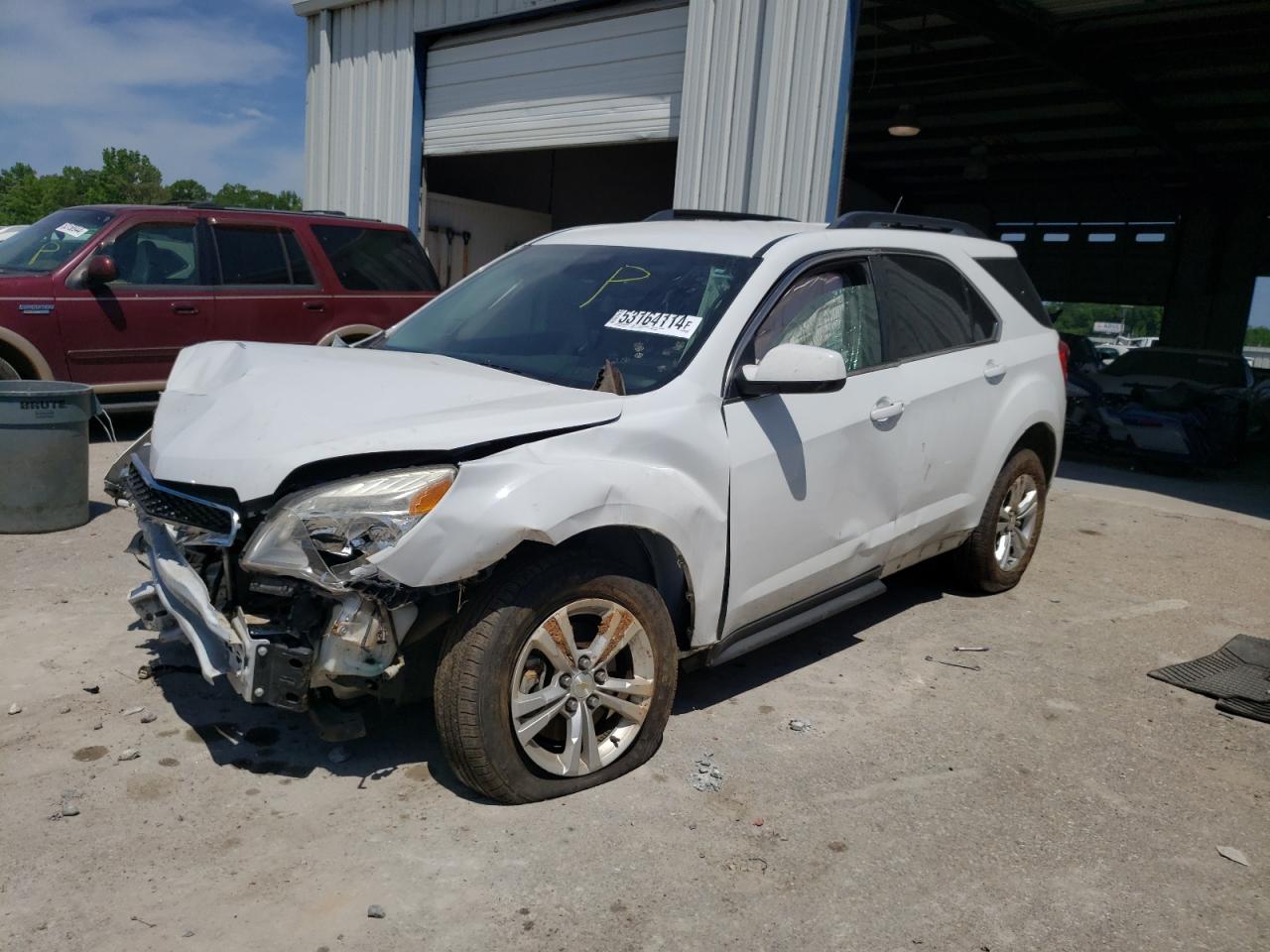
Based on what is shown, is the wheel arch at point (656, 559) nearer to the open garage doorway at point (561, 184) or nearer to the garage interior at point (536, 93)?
the garage interior at point (536, 93)

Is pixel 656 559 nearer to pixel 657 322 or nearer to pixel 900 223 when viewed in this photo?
pixel 657 322

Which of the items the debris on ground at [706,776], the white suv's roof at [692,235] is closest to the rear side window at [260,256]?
the white suv's roof at [692,235]

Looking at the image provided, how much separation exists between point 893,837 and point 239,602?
2.10 metres

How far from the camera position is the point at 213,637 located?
304 centimetres

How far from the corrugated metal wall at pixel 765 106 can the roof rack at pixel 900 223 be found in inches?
116

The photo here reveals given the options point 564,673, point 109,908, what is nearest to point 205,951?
point 109,908

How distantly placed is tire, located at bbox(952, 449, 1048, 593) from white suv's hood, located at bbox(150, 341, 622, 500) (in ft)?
9.12

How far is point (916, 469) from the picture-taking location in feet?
14.7

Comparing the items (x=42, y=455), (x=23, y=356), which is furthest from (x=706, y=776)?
(x=23, y=356)

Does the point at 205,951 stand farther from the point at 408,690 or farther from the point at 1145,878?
the point at 1145,878

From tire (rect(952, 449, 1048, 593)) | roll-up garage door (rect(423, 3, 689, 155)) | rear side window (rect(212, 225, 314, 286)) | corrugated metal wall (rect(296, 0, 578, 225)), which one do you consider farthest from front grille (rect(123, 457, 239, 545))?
corrugated metal wall (rect(296, 0, 578, 225))

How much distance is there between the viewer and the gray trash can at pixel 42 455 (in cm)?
575

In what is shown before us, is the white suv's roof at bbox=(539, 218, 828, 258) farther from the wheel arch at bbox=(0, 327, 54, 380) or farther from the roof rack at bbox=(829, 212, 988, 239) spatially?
the wheel arch at bbox=(0, 327, 54, 380)

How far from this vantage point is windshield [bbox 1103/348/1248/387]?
12.8 meters
